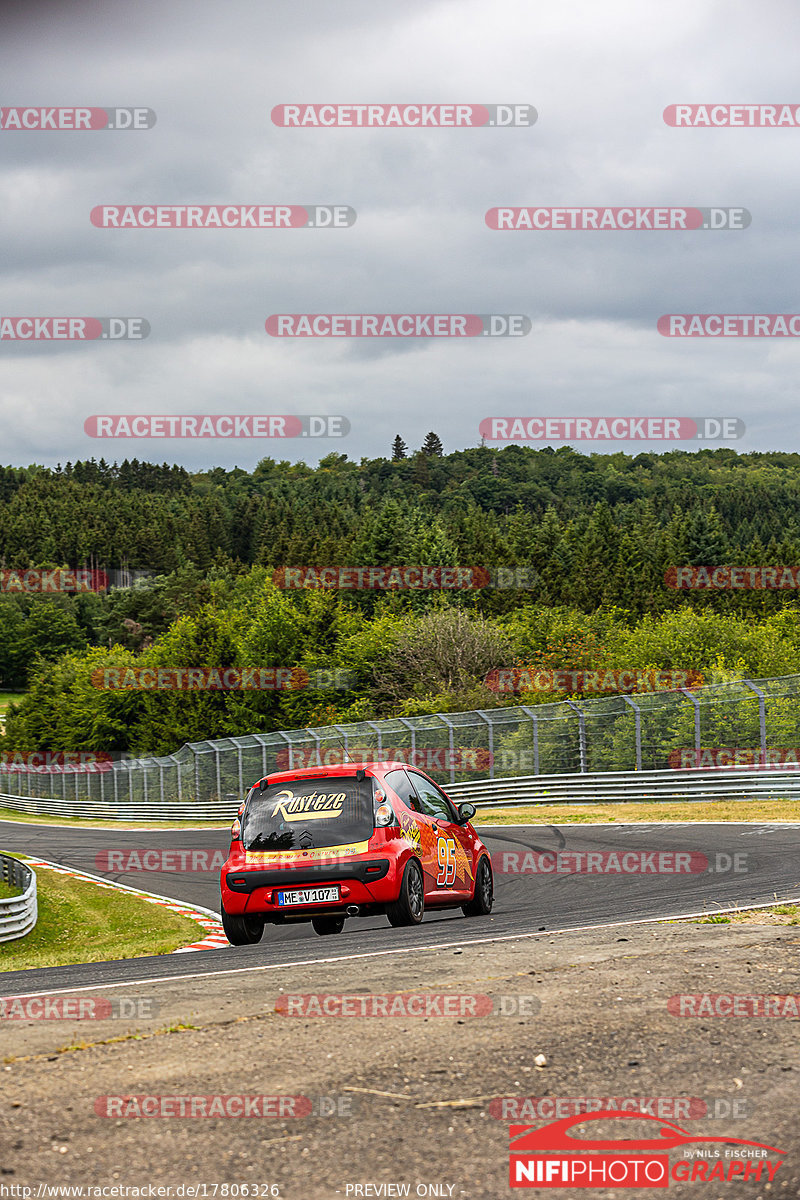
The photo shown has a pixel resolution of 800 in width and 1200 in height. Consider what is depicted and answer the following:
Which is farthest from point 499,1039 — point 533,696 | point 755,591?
point 755,591

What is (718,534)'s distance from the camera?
113375 millimetres

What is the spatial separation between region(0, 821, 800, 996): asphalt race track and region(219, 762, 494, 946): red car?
0.98ft

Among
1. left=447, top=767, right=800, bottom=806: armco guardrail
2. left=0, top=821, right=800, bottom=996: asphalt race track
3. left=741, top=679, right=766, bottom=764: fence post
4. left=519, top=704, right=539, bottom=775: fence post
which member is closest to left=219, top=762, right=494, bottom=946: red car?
left=0, top=821, right=800, bottom=996: asphalt race track

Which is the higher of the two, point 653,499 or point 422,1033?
point 653,499

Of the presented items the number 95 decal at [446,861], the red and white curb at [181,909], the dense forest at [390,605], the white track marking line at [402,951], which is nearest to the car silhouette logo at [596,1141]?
the white track marking line at [402,951]

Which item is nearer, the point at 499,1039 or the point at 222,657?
the point at 499,1039

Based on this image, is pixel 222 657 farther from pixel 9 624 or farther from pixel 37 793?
pixel 9 624

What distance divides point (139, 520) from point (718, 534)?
10707 centimetres

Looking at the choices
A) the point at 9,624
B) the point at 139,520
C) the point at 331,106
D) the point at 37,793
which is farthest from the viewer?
the point at 139,520

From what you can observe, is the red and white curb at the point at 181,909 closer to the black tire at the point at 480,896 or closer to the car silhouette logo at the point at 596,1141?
the black tire at the point at 480,896

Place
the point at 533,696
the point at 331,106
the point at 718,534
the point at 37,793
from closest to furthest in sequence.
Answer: the point at 331,106, the point at 533,696, the point at 37,793, the point at 718,534

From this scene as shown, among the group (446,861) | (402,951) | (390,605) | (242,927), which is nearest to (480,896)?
(446,861)

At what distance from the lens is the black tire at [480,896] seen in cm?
1229

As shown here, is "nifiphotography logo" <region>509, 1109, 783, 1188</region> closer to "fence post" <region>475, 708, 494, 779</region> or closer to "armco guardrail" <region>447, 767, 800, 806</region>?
"armco guardrail" <region>447, 767, 800, 806</region>
